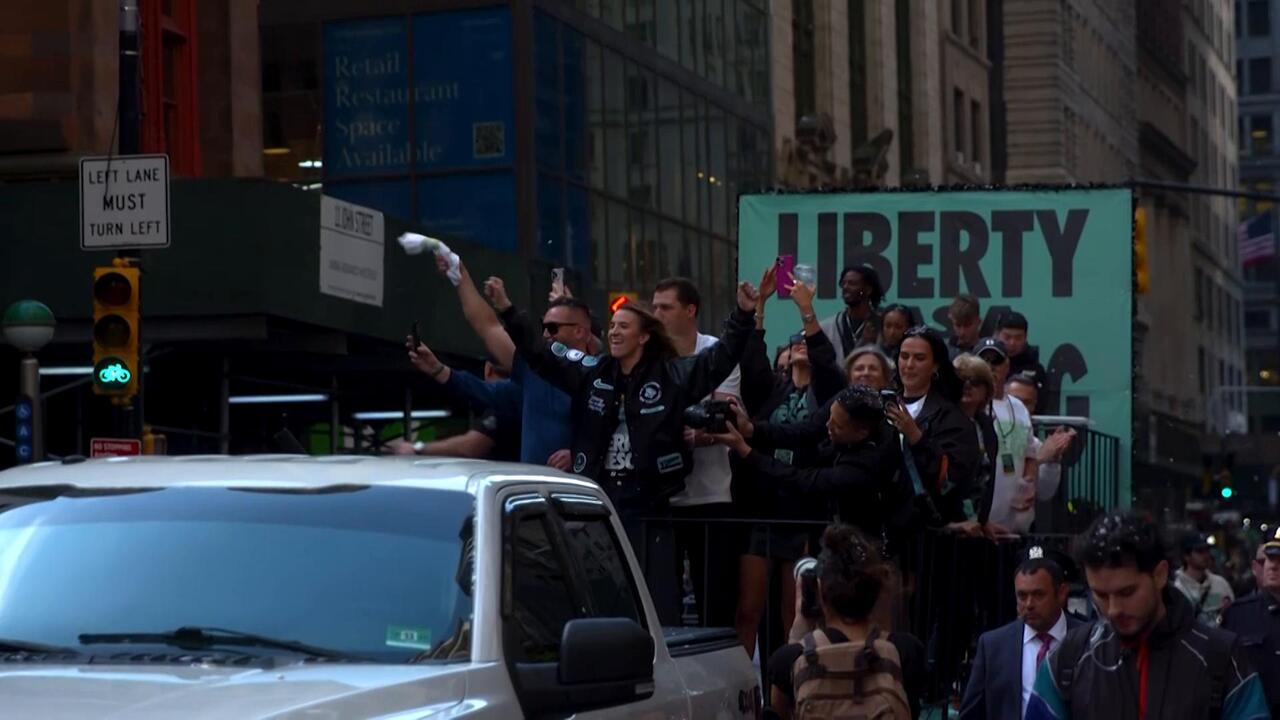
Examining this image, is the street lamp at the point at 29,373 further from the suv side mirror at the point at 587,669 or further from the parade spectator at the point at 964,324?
the suv side mirror at the point at 587,669

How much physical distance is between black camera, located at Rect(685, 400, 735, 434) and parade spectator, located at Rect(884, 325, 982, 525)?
83 centimetres

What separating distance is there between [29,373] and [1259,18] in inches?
4760

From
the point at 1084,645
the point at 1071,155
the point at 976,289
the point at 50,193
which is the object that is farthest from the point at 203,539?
the point at 1071,155

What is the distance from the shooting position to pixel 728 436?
10.1 m

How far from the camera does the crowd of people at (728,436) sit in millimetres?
10141

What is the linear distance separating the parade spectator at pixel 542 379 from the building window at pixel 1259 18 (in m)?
126

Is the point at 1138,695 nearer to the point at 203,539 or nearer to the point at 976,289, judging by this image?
the point at 203,539

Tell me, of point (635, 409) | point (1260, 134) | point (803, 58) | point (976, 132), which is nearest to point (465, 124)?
point (803, 58)

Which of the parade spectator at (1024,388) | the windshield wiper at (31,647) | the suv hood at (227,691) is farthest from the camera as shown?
the parade spectator at (1024,388)

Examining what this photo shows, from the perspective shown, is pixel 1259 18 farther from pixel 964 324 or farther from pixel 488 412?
pixel 488 412

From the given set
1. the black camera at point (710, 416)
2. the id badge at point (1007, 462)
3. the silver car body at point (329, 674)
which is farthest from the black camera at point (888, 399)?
the silver car body at point (329, 674)

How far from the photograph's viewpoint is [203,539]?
6.25m

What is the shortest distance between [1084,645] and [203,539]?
230 centimetres

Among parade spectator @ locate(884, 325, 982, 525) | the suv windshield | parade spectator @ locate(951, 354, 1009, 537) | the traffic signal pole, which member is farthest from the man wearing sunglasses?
the traffic signal pole
